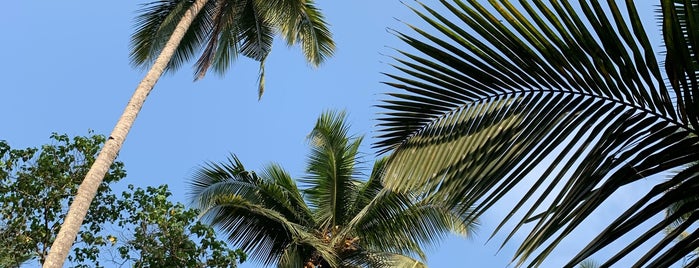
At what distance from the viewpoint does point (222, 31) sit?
16.5 m

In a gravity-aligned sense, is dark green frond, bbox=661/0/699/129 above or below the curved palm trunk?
below

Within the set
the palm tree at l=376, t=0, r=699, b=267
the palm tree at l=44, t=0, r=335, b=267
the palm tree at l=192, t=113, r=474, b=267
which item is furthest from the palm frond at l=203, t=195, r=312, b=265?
the palm tree at l=376, t=0, r=699, b=267

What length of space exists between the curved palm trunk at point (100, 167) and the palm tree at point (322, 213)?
3192 mm

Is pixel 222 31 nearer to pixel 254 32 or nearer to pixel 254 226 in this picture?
pixel 254 32

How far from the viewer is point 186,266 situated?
1100cm

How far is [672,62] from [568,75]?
25 cm

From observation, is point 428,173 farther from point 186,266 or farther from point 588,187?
point 186,266

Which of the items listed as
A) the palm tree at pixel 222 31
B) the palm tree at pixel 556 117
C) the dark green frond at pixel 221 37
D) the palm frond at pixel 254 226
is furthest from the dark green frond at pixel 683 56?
the dark green frond at pixel 221 37

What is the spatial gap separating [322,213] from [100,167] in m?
6.33

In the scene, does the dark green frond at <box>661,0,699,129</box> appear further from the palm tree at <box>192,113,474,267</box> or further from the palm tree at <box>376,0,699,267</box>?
the palm tree at <box>192,113,474,267</box>

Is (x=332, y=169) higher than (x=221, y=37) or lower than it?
lower

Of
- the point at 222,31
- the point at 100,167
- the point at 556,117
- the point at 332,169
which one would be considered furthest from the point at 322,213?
the point at 556,117

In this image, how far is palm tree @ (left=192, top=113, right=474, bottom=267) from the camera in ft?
47.6

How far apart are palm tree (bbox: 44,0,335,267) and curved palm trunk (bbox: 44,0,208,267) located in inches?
2.3
